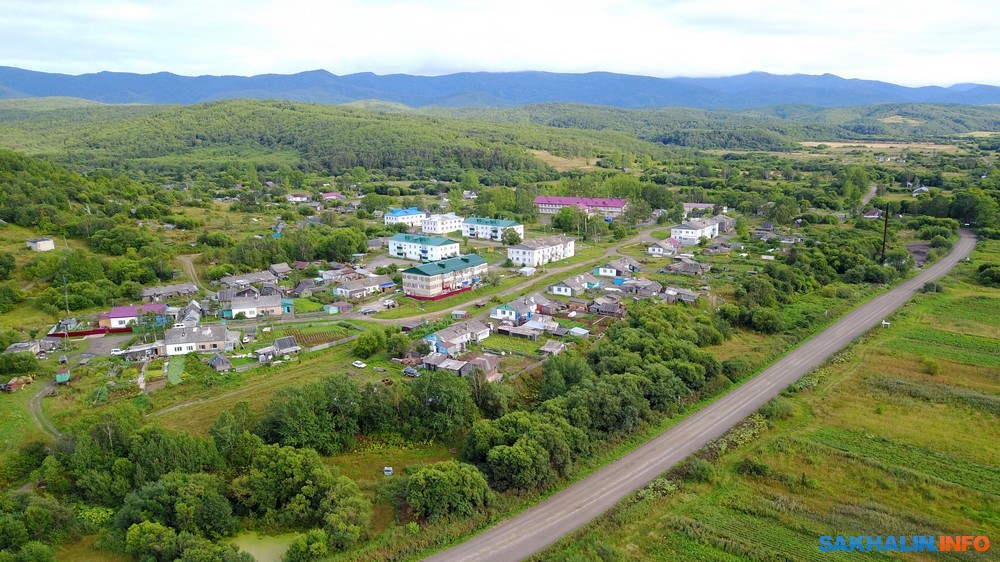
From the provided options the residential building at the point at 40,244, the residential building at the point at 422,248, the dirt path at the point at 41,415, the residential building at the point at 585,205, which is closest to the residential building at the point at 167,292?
the residential building at the point at 40,244

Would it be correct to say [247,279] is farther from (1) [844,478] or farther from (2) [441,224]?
(1) [844,478]

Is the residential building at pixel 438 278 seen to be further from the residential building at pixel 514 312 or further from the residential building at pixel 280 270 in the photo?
the residential building at pixel 280 270

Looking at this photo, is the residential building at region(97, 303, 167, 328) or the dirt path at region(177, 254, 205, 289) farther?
the dirt path at region(177, 254, 205, 289)

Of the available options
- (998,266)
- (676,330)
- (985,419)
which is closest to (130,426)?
(676,330)

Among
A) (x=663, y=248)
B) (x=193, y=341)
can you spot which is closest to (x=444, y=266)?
(x=193, y=341)

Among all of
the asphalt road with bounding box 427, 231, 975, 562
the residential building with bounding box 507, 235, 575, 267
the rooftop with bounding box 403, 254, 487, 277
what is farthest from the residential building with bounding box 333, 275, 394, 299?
the asphalt road with bounding box 427, 231, 975, 562

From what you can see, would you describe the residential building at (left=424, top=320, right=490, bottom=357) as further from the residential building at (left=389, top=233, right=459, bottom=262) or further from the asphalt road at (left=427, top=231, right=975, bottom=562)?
the residential building at (left=389, top=233, right=459, bottom=262)

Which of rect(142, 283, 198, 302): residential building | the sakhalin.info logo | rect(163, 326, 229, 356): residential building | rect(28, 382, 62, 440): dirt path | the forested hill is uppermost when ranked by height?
the forested hill
